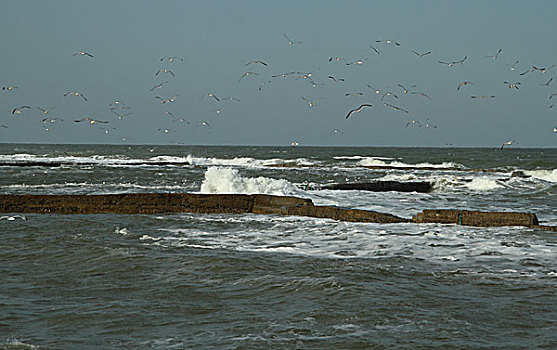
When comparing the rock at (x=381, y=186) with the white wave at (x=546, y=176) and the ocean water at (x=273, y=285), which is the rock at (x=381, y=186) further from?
the white wave at (x=546, y=176)

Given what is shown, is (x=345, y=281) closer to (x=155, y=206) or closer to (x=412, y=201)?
(x=155, y=206)

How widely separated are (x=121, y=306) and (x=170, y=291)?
2.62 feet

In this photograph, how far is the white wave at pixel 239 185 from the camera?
20000 millimetres

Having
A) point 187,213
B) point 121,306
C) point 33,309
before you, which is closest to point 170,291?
point 121,306

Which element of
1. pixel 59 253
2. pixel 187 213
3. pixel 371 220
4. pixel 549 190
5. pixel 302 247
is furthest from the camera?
pixel 549 190

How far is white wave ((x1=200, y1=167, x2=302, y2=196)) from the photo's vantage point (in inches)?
787

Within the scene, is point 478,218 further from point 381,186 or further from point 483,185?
point 483,185

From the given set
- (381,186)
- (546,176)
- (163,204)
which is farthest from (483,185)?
(163,204)

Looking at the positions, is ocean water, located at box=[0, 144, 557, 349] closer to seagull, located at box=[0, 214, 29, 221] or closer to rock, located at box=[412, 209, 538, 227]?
rock, located at box=[412, 209, 538, 227]

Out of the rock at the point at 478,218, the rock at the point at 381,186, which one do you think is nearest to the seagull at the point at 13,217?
the rock at the point at 478,218

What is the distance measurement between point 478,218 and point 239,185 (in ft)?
29.5

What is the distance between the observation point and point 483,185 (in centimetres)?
2841

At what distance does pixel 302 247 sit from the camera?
1034 centimetres

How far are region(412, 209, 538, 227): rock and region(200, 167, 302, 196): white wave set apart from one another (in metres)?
7.31
